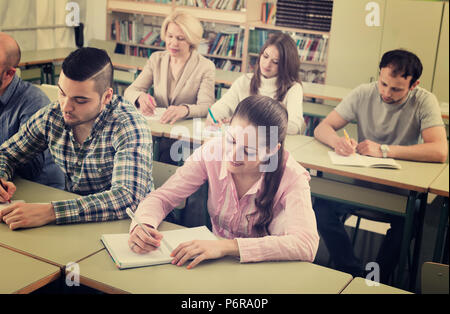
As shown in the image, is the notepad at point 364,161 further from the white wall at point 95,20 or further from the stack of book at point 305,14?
the white wall at point 95,20

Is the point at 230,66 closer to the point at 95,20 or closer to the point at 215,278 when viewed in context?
the point at 95,20

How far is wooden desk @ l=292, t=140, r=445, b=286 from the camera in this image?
8.00 ft

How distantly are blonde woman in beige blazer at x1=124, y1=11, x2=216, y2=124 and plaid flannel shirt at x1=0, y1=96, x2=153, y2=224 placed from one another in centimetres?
134

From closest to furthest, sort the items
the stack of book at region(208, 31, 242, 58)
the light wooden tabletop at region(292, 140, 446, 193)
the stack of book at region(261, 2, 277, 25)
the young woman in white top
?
the light wooden tabletop at region(292, 140, 446, 193), the young woman in white top, the stack of book at region(261, 2, 277, 25), the stack of book at region(208, 31, 242, 58)

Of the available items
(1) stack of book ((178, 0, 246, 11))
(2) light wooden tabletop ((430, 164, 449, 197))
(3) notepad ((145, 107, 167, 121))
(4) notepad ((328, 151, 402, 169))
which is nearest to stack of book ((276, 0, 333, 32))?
(1) stack of book ((178, 0, 246, 11))

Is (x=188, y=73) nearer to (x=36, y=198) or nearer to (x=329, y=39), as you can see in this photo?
(x=36, y=198)

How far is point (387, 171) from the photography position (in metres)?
2.55

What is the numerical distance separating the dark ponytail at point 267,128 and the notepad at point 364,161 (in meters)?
0.95

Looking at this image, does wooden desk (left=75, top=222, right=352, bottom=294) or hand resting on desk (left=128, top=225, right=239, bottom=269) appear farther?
hand resting on desk (left=128, top=225, right=239, bottom=269)

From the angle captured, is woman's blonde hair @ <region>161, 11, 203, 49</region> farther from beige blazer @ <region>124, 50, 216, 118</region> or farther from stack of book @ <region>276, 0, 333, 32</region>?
stack of book @ <region>276, 0, 333, 32</region>

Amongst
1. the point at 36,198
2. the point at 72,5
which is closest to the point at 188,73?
the point at 36,198

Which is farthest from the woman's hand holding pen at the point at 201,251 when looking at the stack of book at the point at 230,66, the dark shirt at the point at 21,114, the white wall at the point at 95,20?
the white wall at the point at 95,20

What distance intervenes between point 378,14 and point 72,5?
4025mm

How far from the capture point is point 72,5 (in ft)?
22.4
